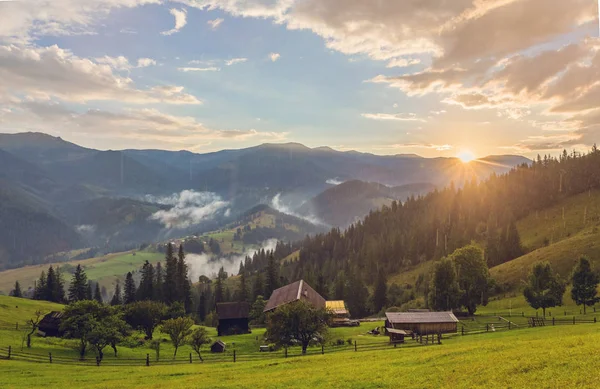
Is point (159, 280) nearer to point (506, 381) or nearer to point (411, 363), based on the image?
point (411, 363)

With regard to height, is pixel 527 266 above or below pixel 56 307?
above

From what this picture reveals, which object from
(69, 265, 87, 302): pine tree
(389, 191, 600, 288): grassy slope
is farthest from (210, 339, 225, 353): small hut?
(389, 191, 600, 288): grassy slope

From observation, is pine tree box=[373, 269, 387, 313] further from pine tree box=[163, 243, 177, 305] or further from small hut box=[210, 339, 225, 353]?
small hut box=[210, 339, 225, 353]

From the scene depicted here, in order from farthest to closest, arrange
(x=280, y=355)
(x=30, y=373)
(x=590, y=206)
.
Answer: (x=590, y=206), (x=280, y=355), (x=30, y=373)

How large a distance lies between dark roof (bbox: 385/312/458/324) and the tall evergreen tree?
26.4 m

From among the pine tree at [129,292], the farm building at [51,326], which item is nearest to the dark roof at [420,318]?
the farm building at [51,326]

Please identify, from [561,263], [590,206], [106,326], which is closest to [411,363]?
[106,326]

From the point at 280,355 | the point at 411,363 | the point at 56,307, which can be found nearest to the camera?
the point at 411,363

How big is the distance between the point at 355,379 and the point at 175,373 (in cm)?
2251

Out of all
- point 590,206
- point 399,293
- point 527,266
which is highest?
point 590,206

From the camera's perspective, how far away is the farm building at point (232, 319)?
10488 cm

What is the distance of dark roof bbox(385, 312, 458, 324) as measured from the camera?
275ft

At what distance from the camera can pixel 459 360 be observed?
114ft

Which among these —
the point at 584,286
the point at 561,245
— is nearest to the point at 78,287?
the point at 584,286
